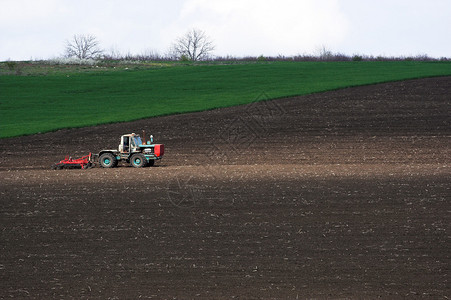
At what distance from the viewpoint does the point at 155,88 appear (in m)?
49.1

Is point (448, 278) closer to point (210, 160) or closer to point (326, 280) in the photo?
point (326, 280)

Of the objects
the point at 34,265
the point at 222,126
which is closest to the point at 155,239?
the point at 34,265

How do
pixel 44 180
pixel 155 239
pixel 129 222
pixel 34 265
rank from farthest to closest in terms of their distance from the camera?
pixel 44 180, pixel 129 222, pixel 155 239, pixel 34 265

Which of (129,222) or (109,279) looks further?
(129,222)

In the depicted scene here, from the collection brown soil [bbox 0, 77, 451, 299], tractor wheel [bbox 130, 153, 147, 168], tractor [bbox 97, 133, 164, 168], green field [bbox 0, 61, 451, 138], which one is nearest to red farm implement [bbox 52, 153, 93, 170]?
tractor [bbox 97, 133, 164, 168]

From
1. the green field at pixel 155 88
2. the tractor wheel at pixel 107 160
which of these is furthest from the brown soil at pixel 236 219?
the green field at pixel 155 88

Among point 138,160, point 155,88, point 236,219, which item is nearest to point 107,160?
point 138,160

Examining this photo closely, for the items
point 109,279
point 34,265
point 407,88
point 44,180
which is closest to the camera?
point 109,279

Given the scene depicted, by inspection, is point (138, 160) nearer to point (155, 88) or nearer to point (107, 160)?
point (107, 160)

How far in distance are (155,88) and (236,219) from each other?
3564 centimetres

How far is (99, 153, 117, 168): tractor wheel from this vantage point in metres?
23.9

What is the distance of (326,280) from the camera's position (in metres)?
10.5

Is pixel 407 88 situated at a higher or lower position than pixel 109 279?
higher

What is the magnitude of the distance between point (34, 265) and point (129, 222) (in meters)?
3.36
